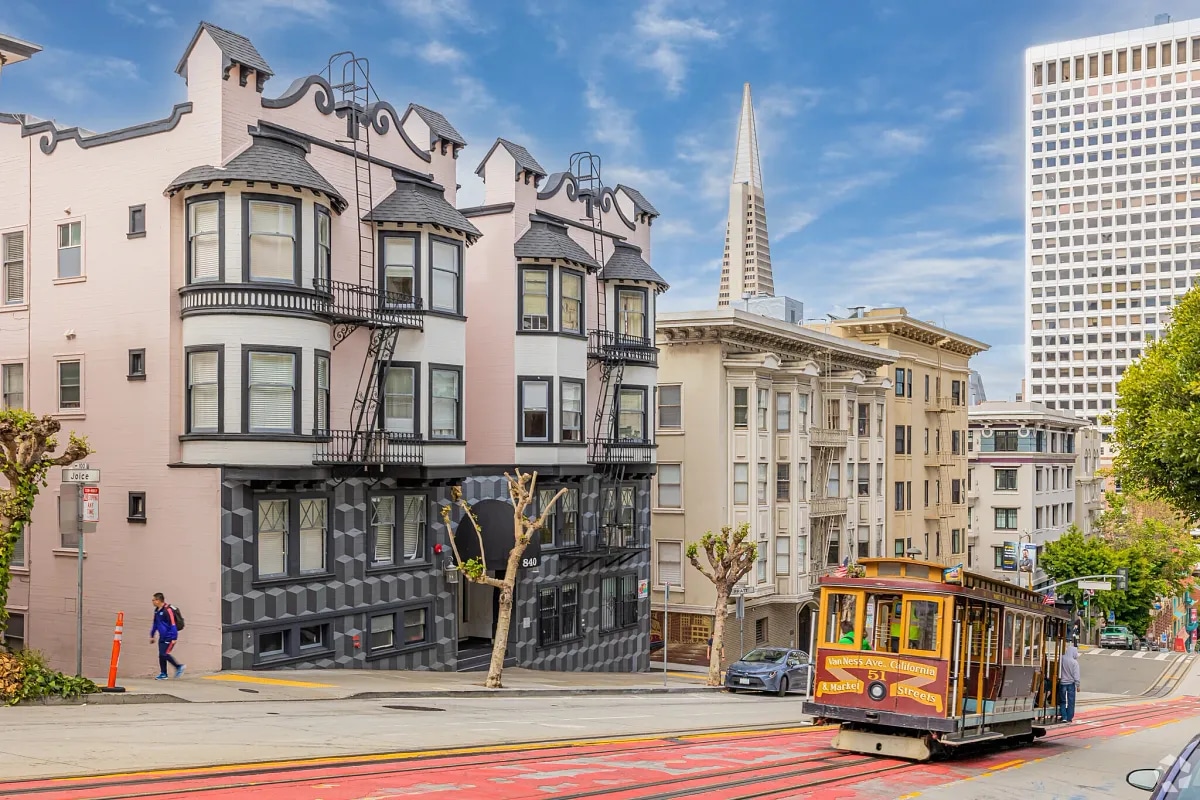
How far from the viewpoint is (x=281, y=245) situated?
81.8 ft

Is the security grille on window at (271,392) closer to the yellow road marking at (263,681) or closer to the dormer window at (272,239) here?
the dormer window at (272,239)

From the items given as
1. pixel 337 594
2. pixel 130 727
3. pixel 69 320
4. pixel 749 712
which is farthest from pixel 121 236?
pixel 749 712

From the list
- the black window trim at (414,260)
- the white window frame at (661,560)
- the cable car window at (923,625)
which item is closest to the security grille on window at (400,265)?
the black window trim at (414,260)

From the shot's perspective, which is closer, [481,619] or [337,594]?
[337,594]

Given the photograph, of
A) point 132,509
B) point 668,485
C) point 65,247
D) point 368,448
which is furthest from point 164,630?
point 668,485

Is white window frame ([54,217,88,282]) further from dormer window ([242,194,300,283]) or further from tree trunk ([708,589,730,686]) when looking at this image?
tree trunk ([708,589,730,686])

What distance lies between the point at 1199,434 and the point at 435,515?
18.1m

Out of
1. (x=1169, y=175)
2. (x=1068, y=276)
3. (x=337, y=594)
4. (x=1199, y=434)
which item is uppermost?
(x=1169, y=175)

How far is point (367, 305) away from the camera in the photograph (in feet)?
92.5

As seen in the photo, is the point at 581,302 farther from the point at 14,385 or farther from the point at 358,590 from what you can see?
the point at 14,385

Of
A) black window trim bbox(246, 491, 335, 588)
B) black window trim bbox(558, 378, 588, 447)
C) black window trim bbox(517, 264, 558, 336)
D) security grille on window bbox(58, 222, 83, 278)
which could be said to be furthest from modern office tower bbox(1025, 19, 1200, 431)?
security grille on window bbox(58, 222, 83, 278)

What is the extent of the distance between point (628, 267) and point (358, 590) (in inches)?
633

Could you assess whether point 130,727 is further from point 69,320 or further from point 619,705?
point 69,320

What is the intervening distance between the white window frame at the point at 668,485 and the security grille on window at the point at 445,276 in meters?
17.9
